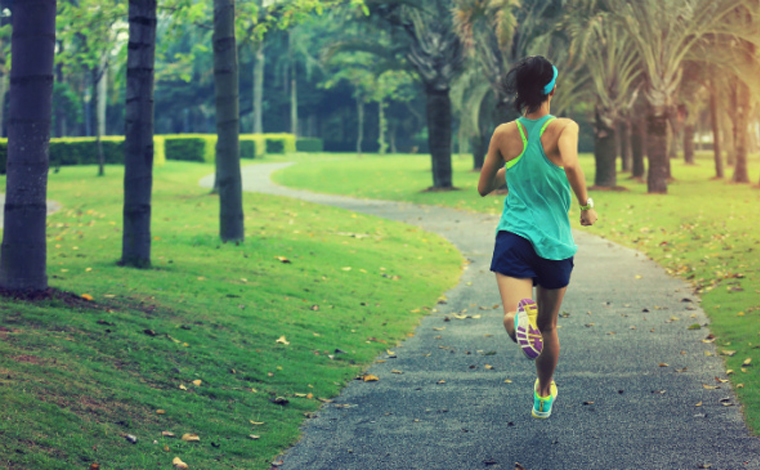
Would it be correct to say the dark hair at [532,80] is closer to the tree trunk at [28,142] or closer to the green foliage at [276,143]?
the tree trunk at [28,142]

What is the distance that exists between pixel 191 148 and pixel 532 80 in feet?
153

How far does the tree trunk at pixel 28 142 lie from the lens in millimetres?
7223

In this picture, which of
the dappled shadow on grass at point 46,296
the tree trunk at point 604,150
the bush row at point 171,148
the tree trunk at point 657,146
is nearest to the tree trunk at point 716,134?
the tree trunk at point 604,150

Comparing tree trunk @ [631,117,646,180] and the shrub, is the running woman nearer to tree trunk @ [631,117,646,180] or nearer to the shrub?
tree trunk @ [631,117,646,180]

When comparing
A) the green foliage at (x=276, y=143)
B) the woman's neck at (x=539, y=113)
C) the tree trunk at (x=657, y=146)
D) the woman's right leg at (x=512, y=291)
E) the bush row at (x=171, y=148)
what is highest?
the green foliage at (x=276, y=143)

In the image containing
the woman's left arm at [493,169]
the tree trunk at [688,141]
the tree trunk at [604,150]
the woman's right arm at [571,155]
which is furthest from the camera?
the tree trunk at [688,141]

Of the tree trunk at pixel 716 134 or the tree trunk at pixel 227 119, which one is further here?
the tree trunk at pixel 716 134

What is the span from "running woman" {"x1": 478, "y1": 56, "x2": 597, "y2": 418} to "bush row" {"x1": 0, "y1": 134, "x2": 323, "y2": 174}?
2820cm

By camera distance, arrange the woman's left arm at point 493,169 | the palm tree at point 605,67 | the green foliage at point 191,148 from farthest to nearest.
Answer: the green foliage at point 191,148 → the palm tree at point 605,67 → the woman's left arm at point 493,169

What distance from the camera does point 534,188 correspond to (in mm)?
4508

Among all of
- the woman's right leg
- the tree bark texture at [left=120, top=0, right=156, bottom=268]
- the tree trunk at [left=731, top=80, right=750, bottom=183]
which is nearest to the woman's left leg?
the woman's right leg

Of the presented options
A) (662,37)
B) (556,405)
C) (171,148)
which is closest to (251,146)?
(171,148)

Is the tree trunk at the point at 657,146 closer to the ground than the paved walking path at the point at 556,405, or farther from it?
farther from it

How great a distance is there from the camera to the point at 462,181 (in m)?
33.5
